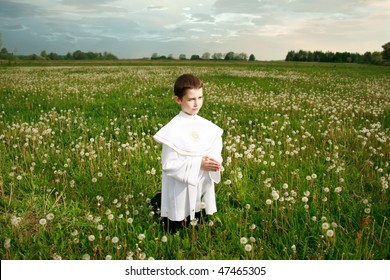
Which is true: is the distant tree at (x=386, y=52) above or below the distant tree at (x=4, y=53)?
above

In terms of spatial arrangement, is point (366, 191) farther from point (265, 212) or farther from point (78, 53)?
point (78, 53)

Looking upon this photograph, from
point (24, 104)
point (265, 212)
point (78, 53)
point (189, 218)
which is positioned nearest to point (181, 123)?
point (189, 218)

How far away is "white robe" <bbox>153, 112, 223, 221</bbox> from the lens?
11.2ft

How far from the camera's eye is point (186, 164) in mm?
3400

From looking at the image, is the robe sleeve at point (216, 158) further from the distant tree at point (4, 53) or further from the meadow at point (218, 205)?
the distant tree at point (4, 53)

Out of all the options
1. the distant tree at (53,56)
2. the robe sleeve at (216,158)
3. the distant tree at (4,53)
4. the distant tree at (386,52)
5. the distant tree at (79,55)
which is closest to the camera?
the robe sleeve at (216,158)

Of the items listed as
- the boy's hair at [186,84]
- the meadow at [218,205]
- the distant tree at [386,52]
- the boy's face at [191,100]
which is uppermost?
the distant tree at [386,52]

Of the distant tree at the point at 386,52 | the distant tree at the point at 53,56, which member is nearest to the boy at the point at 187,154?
the distant tree at the point at 386,52

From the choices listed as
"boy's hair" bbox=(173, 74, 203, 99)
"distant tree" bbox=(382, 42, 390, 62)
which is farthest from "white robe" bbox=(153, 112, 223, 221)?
"distant tree" bbox=(382, 42, 390, 62)

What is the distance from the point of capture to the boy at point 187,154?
11.2ft

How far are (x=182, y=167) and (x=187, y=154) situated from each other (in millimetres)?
133

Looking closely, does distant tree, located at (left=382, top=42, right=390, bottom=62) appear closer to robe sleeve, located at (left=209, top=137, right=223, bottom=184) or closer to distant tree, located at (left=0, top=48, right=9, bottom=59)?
distant tree, located at (left=0, top=48, right=9, bottom=59)

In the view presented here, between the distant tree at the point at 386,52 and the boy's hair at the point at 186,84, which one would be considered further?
the distant tree at the point at 386,52

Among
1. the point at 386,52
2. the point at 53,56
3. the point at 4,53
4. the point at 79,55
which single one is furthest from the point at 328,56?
the point at 4,53
